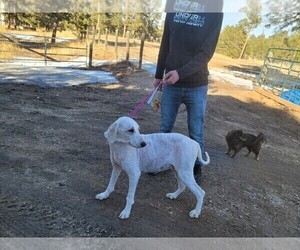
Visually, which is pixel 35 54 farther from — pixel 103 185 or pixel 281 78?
pixel 103 185

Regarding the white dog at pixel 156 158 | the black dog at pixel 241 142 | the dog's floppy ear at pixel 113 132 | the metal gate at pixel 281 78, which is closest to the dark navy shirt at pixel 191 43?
the white dog at pixel 156 158

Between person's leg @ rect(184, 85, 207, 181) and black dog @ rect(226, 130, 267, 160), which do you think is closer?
person's leg @ rect(184, 85, 207, 181)

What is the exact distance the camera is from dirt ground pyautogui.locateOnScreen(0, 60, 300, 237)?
2.64 metres

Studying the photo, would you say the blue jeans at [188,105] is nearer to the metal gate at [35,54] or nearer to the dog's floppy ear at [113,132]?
the dog's floppy ear at [113,132]

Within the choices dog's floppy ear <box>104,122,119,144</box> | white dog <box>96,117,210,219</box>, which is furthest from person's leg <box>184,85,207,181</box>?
dog's floppy ear <box>104,122,119,144</box>

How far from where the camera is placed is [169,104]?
10.8 ft

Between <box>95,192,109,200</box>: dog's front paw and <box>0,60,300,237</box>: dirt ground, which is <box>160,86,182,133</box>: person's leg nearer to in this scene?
<box>0,60,300,237</box>: dirt ground

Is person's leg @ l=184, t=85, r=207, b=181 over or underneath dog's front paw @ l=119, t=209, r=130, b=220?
over

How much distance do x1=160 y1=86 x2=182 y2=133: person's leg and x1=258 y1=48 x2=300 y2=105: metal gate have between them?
818 centimetres

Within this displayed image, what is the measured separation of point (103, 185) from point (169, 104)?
1.05m

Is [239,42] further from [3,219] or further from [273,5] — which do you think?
[3,219]

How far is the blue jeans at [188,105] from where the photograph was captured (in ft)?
10.3

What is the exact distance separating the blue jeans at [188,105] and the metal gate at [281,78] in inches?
319

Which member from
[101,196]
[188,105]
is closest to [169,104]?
[188,105]
